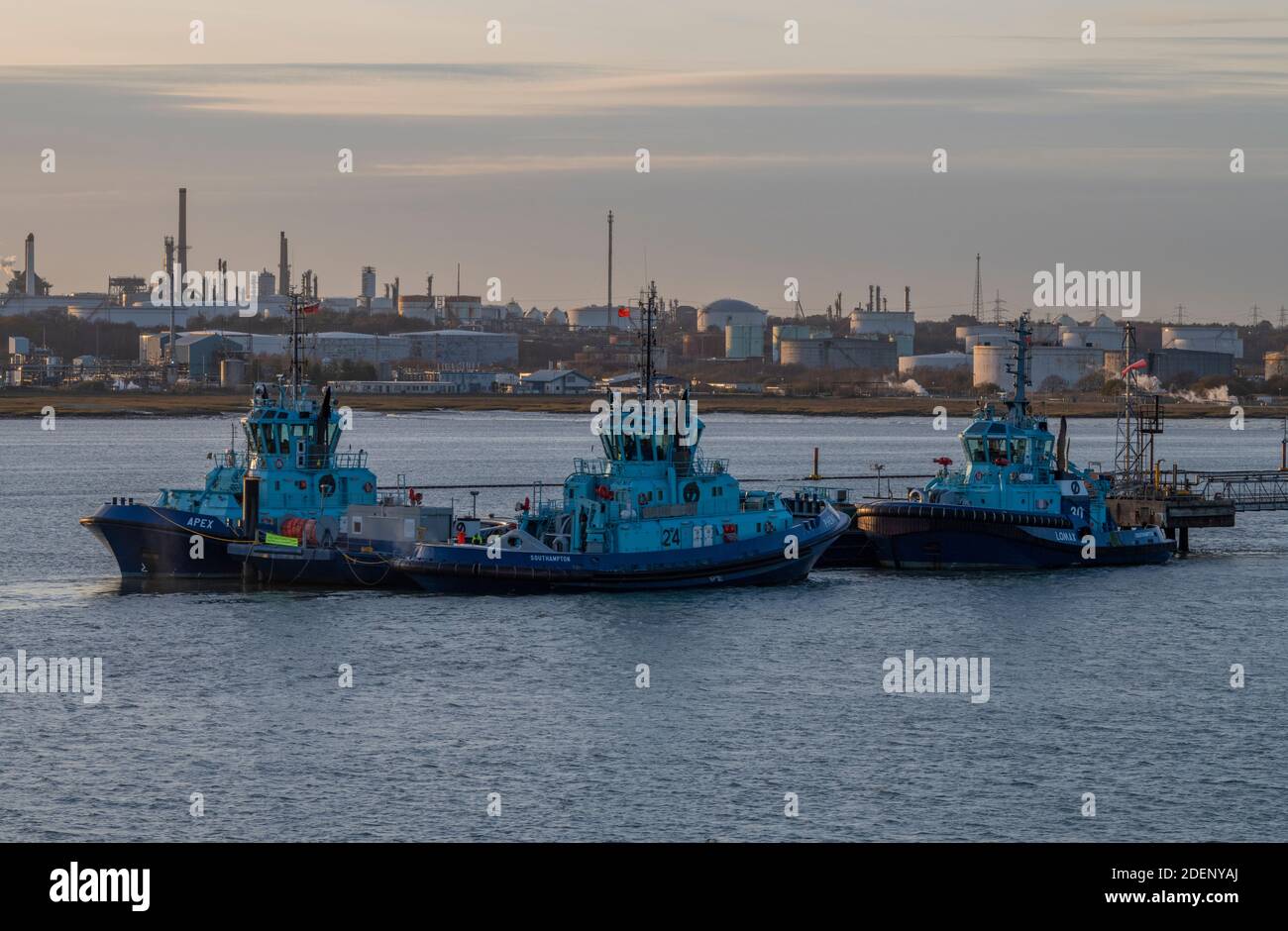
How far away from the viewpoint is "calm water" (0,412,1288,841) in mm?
32969

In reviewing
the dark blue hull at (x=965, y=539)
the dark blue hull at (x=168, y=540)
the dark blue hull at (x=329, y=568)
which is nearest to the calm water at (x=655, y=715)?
the dark blue hull at (x=329, y=568)

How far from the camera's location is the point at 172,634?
2092 inches

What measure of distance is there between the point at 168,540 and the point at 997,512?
32.5 m

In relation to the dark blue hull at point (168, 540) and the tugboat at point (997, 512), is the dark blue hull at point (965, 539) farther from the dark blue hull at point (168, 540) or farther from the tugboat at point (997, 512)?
Answer: the dark blue hull at point (168, 540)

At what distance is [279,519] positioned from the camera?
62969mm

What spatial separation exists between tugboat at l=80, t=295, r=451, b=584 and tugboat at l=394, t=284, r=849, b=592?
1.77m

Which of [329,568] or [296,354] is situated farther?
[296,354]

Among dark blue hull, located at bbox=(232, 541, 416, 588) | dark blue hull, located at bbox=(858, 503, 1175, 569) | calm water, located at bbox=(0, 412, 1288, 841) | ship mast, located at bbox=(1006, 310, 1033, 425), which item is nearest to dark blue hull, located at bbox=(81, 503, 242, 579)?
dark blue hull, located at bbox=(232, 541, 416, 588)

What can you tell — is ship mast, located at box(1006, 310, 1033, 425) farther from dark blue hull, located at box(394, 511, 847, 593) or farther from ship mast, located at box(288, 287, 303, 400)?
ship mast, located at box(288, 287, 303, 400)

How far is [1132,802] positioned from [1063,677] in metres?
14.9

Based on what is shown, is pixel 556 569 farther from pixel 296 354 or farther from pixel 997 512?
pixel 997 512

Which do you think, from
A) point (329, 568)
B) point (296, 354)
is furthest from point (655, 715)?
point (296, 354)
